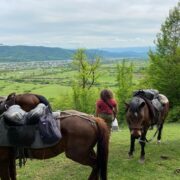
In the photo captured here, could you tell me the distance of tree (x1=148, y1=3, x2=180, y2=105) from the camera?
31.2m

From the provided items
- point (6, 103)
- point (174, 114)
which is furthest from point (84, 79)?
point (6, 103)

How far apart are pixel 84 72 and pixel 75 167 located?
29882 mm

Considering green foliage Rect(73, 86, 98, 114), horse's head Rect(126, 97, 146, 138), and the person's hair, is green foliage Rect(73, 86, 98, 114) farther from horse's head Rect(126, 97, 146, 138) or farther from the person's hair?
horse's head Rect(126, 97, 146, 138)

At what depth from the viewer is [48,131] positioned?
20.7 feet

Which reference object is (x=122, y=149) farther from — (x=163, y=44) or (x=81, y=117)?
(x=163, y=44)

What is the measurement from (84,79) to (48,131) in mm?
33325

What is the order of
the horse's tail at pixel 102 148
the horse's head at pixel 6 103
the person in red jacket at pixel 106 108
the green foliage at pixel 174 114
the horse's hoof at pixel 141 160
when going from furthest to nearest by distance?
1. the green foliage at pixel 174 114
2. the person in red jacket at pixel 106 108
3. the horse's hoof at pixel 141 160
4. the horse's head at pixel 6 103
5. the horse's tail at pixel 102 148

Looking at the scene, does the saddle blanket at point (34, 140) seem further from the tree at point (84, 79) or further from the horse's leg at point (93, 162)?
the tree at point (84, 79)

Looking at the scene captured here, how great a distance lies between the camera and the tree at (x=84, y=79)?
3884cm

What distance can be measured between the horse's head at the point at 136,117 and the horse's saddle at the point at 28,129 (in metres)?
3.05

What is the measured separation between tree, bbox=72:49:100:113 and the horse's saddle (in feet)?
105

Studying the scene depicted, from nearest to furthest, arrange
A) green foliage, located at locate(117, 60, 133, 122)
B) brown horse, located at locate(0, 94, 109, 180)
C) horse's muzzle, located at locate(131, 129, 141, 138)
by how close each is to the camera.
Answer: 1. brown horse, located at locate(0, 94, 109, 180)
2. horse's muzzle, located at locate(131, 129, 141, 138)
3. green foliage, located at locate(117, 60, 133, 122)

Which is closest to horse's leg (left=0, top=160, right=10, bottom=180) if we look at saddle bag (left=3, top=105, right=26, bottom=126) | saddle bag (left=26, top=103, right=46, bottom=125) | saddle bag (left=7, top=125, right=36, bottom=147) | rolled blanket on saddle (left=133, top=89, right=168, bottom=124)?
saddle bag (left=7, top=125, right=36, bottom=147)

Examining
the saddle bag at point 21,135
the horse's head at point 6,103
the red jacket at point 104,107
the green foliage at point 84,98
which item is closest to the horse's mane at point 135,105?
the red jacket at point 104,107
